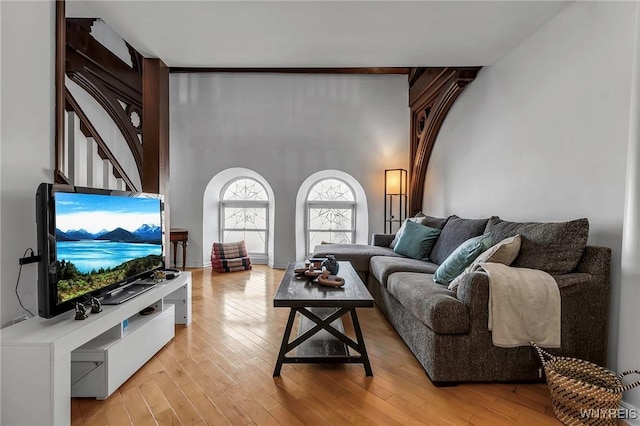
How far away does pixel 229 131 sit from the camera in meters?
4.89

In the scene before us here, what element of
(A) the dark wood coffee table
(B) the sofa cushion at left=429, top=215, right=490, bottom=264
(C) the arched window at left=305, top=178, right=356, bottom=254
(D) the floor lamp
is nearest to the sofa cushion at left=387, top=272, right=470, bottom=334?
(A) the dark wood coffee table

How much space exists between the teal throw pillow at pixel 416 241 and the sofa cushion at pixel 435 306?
3.64 feet

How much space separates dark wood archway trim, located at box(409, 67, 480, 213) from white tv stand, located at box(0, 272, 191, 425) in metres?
3.73

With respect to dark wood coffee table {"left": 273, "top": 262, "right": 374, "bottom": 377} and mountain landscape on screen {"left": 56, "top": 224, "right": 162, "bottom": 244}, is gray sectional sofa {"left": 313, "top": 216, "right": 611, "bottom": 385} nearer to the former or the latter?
dark wood coffee table {"left": 273, "top": 262, "right": 374, "bottom": 377}

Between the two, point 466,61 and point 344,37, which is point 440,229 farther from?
point 344,37

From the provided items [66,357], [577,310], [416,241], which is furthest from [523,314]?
[66,357]

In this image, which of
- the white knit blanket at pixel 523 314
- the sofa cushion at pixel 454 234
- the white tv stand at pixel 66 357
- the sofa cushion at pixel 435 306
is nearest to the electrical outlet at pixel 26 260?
the white tv stand at pixel 66 357

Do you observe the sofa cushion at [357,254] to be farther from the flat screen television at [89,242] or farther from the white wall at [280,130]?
the flat screen television at [89,242]

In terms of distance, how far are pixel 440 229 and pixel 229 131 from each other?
3.56 meters

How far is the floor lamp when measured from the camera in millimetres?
4840

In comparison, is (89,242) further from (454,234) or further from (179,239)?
(179,239)

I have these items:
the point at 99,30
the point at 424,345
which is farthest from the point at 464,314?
the point at 99,30

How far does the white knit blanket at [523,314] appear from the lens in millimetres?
1689

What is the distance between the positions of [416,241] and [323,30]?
2304 mm
